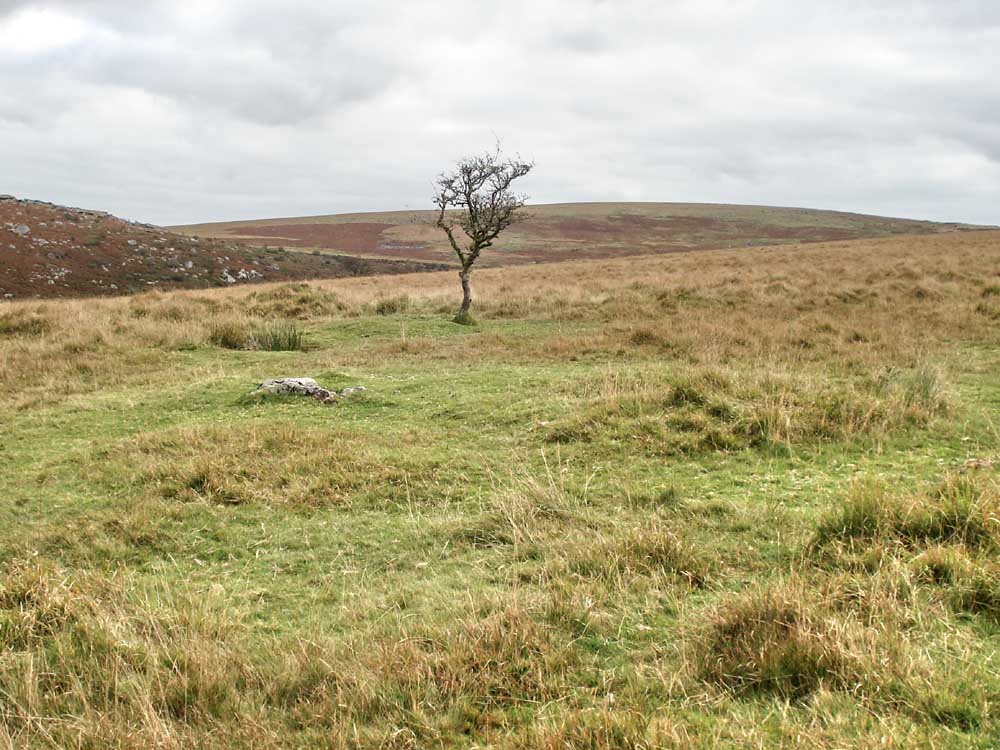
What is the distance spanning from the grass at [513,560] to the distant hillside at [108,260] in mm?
27653

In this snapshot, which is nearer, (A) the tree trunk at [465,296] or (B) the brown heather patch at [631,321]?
(B) the brown heather patch at [631,321]

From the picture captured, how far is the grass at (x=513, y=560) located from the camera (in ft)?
9.25

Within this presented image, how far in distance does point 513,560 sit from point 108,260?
41898 mm

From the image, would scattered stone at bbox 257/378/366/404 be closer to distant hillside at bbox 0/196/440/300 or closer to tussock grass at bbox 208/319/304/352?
tussock grass at bbox 208/319/304/352

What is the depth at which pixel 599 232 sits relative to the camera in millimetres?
91188

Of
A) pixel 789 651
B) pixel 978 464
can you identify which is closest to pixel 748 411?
pixel 978 464

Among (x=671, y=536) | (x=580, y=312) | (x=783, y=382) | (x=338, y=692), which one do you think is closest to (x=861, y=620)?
(x=671, y=536)

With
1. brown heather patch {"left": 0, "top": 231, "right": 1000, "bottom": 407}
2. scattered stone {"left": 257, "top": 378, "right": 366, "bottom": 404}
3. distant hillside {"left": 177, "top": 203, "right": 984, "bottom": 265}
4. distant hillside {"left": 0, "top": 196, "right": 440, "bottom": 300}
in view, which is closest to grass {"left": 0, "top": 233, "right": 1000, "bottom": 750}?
scattered stone {"left": 257, "top": 378, "right": 366, "bottom": 404}

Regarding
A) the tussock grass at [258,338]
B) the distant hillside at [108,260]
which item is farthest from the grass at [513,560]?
the distant hillside at [108,260]

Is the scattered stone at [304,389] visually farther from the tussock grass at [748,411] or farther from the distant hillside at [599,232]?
the distant hillside at [599,232]

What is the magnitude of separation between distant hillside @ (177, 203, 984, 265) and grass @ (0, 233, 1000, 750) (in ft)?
180

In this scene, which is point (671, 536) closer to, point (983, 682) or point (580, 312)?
point (983, 682)

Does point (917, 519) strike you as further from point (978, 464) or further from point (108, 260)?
point (108, 260)

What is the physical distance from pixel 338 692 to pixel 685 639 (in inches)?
64.2
